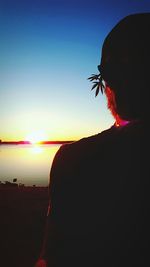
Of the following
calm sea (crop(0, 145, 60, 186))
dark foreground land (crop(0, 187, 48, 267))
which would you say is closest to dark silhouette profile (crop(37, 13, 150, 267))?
dark foreground land (crop(0, 187, 48, 267))

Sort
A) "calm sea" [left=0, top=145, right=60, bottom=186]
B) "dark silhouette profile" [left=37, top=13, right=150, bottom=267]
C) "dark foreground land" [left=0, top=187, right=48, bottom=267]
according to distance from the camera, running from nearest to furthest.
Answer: "dark silhouette profile" [left=37, top=13, right=150, bottom=267] → "dark foreground land" [left=0, top=187, right=48, bottom=267] → "calm sea" [left=0, top=145, right=60, bottom=186]

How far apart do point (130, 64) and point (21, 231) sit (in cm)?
788

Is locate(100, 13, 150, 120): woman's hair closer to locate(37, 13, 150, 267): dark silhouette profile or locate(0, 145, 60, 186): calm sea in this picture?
locate(37, 13, 150, 267): dark silhouette profile

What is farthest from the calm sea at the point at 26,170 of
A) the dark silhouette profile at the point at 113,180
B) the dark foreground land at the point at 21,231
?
the dark silhouette profile at the point at 113,180

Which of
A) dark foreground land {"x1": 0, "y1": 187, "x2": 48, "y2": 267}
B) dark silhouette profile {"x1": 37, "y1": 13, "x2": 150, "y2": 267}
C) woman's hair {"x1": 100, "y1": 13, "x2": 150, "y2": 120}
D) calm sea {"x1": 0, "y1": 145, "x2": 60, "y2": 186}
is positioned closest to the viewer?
dark silhouette profile {"x1": 37, "y1": 13, "x2": 150, "y2": 267}

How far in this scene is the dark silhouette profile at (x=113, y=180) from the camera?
1266mm

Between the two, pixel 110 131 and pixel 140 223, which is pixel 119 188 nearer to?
pixel 140 223

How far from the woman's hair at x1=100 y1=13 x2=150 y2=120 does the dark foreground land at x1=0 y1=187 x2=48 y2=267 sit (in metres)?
6.26

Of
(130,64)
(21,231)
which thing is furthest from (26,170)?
(130,64)

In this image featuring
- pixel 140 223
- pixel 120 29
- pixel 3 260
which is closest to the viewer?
pixel 140 223

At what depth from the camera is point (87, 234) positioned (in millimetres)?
1358

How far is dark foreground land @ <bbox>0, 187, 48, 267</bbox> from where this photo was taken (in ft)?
23.1

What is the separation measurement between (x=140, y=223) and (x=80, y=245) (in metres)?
0.31

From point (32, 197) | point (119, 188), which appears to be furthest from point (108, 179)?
point (32, 197)
